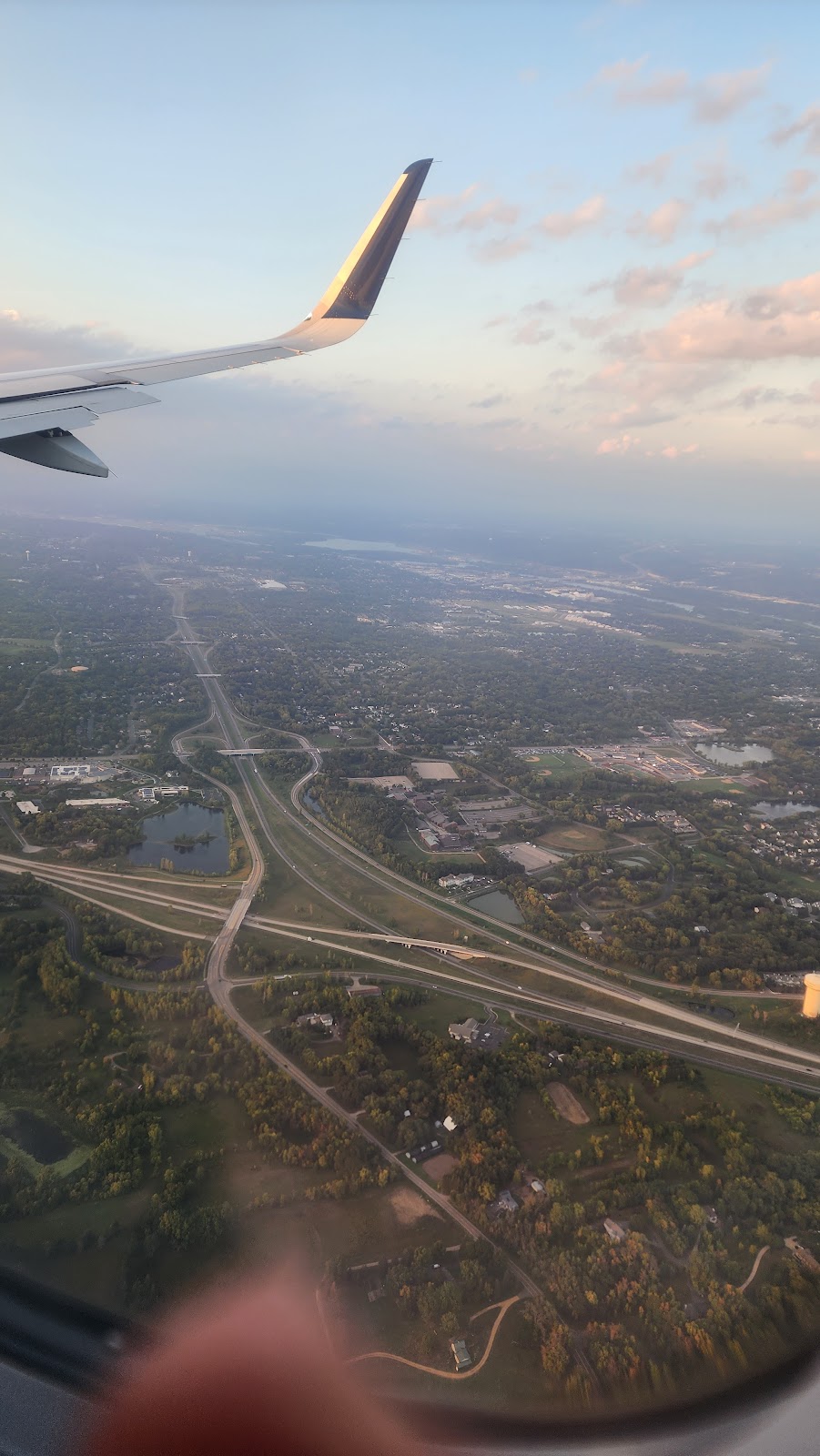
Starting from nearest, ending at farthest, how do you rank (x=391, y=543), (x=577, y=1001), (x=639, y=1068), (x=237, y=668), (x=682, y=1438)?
1. (x=682, y=1438)
2. (x=639, y=1068)
3. (x=577, y=1001)
4. (x=237, y=668)
5. (x=391, y=543)

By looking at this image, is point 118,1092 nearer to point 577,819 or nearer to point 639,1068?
point 639,1068

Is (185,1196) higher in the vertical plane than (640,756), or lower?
higher

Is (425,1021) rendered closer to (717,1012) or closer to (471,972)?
(471,972)

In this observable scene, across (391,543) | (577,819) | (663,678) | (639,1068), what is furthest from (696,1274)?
(391,543)

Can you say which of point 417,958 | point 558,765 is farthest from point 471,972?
point 558,765

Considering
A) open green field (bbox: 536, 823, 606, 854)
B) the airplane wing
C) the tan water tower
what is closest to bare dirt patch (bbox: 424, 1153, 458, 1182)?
the tan water tower

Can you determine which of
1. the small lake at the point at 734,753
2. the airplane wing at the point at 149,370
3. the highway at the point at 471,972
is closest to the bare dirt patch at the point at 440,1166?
the highway at the point at 471,972

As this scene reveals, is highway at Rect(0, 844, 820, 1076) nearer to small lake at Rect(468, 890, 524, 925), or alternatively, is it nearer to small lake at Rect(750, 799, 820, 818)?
small lake at Rect(468, 890, 524, 925)
